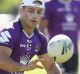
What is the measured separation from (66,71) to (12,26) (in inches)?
157

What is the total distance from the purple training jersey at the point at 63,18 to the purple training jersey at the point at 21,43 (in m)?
3.03

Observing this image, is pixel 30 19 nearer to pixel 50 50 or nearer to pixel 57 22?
pixel 50 50

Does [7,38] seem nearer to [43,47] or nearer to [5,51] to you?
[5,51]

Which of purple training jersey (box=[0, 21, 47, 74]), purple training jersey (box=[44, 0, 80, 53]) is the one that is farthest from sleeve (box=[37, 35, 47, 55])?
purple training jersey (box=[44, 0, 80, 53])

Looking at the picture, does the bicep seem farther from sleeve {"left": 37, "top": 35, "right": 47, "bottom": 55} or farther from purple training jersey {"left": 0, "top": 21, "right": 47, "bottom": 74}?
sleeve {"left": 37, "top": 35, "right": 47, "bottom": 55}

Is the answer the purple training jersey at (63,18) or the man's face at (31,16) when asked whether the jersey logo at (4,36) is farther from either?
the purple training jersey at (63,18)

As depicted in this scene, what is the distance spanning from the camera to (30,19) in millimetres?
6957

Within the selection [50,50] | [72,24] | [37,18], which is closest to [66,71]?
[72,24]

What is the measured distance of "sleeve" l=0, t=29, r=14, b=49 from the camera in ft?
22.2

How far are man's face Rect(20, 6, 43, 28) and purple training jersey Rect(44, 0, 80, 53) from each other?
10.9ft

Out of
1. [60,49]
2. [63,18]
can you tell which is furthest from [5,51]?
[63,18]

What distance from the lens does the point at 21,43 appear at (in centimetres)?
704

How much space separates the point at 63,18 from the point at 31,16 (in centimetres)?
366

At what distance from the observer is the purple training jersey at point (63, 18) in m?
10.4
